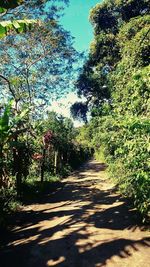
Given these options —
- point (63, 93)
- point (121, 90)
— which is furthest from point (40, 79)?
point (121, 90)

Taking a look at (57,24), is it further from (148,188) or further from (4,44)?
(148,188)

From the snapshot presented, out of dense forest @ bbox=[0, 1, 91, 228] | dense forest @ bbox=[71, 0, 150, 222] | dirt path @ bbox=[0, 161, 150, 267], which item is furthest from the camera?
dense forest @ bbox=[0, 1, 91, 228]

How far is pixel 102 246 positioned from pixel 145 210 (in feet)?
6.40

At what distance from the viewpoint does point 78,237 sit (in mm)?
8625

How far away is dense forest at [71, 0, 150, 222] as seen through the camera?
356 inches

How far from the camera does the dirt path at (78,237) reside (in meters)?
7.16

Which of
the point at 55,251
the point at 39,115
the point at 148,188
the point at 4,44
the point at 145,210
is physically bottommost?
the point at 55,251

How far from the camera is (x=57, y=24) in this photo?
23594 mm

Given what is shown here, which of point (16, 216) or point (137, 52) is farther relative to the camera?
point (137, 52)

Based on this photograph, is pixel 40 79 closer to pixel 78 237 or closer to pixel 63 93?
pixel 63 93

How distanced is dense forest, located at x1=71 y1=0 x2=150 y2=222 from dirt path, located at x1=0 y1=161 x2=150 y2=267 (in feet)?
2.83

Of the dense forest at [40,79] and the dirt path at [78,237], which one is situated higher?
the dense forest at [40,79]

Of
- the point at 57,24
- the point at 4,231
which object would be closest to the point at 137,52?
the point at 57,24

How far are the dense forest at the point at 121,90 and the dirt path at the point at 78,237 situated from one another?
86cm
